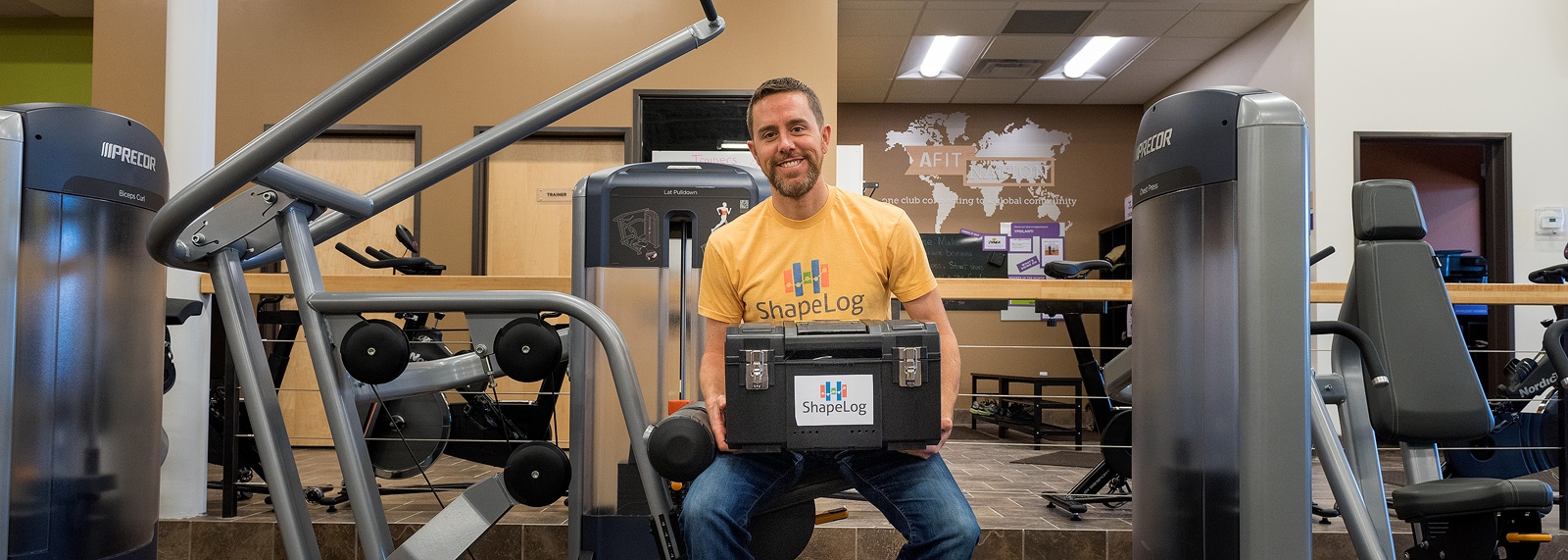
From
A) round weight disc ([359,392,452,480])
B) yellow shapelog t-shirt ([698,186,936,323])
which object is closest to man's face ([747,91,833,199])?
yellow shapelog t-shirt ([698,186,936,323])

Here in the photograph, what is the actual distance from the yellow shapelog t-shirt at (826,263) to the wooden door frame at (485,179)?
3306mm

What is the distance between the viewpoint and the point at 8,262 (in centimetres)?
147

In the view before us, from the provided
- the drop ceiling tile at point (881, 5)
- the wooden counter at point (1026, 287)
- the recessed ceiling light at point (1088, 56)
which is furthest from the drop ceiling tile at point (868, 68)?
the wooden counter at point (1026, 287)

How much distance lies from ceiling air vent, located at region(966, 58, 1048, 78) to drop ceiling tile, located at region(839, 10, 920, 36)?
40.4 inches

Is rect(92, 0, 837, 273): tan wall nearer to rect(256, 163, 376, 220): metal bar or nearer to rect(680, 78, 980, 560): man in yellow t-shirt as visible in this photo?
rect(680, 78, 980, 560): man in yellow t-shirt

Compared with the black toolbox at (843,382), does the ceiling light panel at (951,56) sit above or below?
above

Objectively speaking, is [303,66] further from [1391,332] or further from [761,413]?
[1391,332]

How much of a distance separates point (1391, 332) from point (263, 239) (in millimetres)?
2367

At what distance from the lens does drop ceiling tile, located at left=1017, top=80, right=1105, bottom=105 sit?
7.06 meters

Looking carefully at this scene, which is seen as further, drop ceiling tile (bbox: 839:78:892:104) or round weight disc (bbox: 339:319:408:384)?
drop ceiling tile (bbox: 839:78:892:104)

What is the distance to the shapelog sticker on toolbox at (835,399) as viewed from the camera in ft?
4.55

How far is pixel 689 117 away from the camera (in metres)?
4.94

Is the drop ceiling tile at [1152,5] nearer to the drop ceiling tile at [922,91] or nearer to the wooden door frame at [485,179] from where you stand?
the drop ceiling tile at [922,91]

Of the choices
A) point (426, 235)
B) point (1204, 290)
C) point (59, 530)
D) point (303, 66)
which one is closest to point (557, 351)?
point (59, 530)
